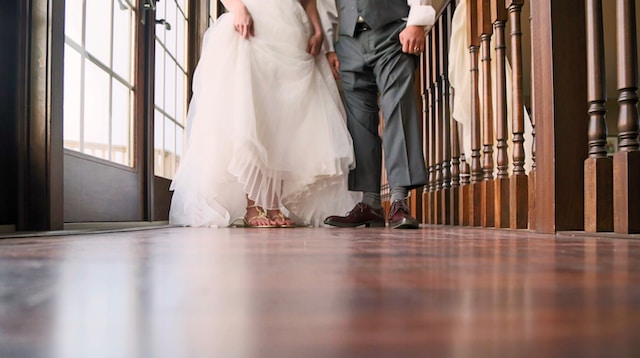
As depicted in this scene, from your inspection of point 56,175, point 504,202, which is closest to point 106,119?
point 56,175

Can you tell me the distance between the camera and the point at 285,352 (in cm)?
13

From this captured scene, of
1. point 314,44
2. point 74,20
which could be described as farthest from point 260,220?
point 74,20

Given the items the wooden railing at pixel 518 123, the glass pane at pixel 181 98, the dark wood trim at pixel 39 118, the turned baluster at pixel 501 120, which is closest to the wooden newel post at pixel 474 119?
the wooden railing at pixel 518 123

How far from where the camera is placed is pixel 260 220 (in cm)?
182

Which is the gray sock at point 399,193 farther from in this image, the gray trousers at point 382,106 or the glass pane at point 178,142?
the glass pane at point 178,142

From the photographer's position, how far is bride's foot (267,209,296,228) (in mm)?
1822

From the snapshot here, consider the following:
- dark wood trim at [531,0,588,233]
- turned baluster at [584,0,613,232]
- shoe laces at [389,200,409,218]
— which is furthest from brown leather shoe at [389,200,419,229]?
turned baluster at [584,0,613,232]

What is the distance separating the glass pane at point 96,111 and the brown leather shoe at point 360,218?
0.86 meters

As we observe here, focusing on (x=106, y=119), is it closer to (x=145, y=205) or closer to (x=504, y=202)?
(x=145, y=205)

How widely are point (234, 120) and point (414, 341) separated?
1694mm

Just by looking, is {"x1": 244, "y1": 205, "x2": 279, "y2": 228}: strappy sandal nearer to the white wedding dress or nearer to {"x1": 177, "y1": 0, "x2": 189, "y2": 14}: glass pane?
the white wedding dress

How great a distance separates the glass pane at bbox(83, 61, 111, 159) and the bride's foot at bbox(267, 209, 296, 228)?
65 centimetres

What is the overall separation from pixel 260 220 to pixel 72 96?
2.26ft

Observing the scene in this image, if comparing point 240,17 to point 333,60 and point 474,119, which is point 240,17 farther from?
point 474,119
